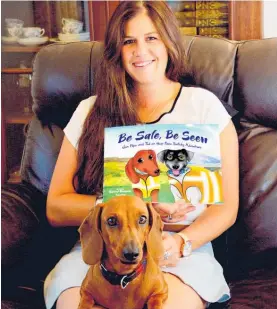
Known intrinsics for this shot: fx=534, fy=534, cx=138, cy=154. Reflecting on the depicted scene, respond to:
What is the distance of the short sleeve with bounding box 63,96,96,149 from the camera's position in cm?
105

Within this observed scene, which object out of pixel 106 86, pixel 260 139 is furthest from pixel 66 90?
pixel 260 139

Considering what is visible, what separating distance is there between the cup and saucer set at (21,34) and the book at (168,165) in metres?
0.97

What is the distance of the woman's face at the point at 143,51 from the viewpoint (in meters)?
0.97

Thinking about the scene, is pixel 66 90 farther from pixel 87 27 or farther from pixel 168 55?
pixel 87 27

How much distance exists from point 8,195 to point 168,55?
1.48 ft

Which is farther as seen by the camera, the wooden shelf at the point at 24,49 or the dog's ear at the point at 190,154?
the wooden shelf at the point at 24,49

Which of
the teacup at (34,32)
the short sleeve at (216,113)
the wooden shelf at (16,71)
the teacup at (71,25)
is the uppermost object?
the teacup at (71,25)

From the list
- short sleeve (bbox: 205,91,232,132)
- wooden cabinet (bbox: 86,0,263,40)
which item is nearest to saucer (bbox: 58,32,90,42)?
wooden cabinet (bbox: 86,0,263,40)

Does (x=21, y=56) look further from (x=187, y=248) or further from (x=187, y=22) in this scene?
(x=187, y=248)

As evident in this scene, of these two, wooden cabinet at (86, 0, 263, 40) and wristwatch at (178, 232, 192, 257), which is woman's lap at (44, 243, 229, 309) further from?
wooden cabinet at (86, 0, 263, 40)

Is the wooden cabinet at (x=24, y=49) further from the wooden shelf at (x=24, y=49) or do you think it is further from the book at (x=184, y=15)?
the book at (x=184, y=15)

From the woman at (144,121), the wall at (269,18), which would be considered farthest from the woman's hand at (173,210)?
the wall at (269,18)

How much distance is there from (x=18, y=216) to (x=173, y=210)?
0.35m

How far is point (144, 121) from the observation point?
99 cm
